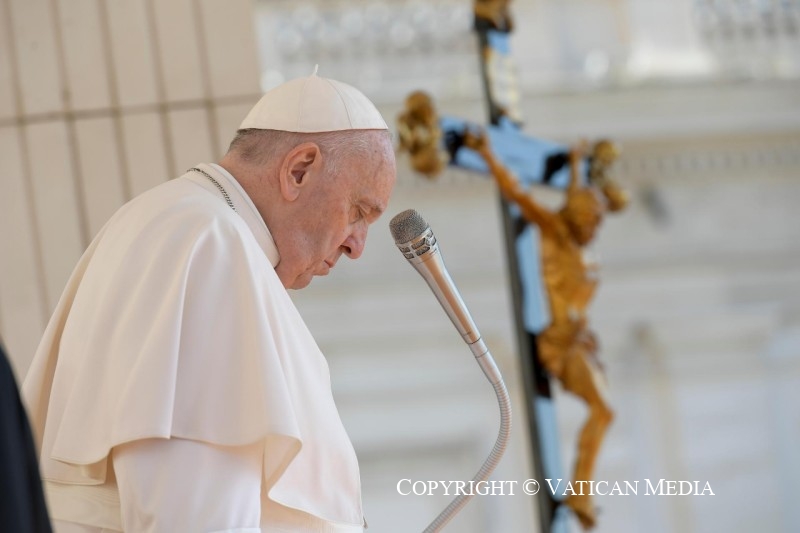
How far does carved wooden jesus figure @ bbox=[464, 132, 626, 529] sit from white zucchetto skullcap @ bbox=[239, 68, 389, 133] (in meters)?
2.07

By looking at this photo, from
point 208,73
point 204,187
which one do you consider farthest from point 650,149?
point 204,187

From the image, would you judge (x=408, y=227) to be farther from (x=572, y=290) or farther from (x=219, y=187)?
(x=572, y=290)

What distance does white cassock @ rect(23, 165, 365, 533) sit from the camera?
2207mm

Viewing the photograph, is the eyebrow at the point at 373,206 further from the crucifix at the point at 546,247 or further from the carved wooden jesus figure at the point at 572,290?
the carved wooden jesus figure at the point at 572,290

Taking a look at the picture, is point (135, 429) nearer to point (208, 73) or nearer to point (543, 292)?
point (208, 73)

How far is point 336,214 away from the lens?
8.77 ft

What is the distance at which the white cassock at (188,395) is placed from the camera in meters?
2.21

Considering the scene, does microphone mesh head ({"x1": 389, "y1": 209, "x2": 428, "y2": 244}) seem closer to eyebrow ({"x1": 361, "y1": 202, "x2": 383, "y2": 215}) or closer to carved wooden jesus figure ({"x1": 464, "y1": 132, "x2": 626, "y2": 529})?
eyebrow ({"x1": 361, "y1": 202, "x2": 383, "y2": 215})

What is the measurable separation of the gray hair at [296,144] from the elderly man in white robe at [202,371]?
1 centimetres

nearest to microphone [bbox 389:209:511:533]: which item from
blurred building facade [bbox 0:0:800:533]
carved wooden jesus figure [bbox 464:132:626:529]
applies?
carved wooden jesus figure [bbox 464:132:626:529]

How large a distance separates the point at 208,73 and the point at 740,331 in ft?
13.3

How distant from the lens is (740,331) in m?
7.56

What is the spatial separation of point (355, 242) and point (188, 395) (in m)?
0.57

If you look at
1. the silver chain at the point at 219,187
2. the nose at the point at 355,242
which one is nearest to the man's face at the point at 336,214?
the nose at the point at 355,242
